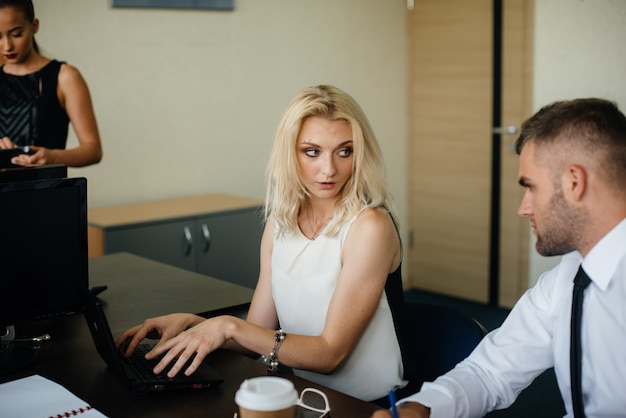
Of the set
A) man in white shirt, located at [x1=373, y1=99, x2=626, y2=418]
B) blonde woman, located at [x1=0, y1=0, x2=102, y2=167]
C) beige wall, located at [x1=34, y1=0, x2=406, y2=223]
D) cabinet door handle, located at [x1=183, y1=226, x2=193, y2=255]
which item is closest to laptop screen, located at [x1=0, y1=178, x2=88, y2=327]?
man in white shirt, located at [x1=373, y1=99, x2=626, y2=418]

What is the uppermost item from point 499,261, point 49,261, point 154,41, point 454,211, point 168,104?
point 154,41

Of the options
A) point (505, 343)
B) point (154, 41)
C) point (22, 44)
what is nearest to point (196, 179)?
point (154, 41)

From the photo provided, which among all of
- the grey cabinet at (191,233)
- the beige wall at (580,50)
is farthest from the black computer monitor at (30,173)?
the beige wall at (580,50)

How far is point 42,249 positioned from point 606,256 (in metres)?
1.25

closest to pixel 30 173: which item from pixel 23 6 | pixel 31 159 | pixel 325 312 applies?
pixel 31 159

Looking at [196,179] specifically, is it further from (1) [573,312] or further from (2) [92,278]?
(1) [573,312]

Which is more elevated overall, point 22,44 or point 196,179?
point 22,44

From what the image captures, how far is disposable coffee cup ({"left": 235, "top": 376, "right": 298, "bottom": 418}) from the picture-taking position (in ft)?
3.57

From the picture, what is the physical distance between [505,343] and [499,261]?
351 cm

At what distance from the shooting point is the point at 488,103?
4.96m

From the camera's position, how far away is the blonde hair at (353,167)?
2.03 metres

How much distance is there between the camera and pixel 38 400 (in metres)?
1.51

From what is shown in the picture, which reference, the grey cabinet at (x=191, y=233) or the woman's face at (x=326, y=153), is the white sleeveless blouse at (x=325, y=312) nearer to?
the woman's face at (x=326, y=153)

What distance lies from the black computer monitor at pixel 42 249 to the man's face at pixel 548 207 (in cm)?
102
